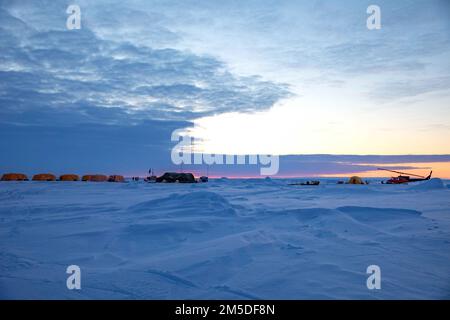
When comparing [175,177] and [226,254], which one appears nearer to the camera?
[226,254]

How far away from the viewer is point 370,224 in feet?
24.3

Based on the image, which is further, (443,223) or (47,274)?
(443,223)

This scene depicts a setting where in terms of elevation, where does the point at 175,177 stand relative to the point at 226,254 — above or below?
below

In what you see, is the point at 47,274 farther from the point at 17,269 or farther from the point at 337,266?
the point at 337,266

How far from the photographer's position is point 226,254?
4.72 metres

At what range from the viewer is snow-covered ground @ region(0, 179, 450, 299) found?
3525 mm

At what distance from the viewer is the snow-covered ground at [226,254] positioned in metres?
3.53

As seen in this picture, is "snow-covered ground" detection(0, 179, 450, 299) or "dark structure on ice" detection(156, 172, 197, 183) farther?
"dark structure on ice" detection(156, 172, 197, 183)

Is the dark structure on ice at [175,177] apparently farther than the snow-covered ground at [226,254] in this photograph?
Yes

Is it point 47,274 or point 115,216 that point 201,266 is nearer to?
point 47,274
